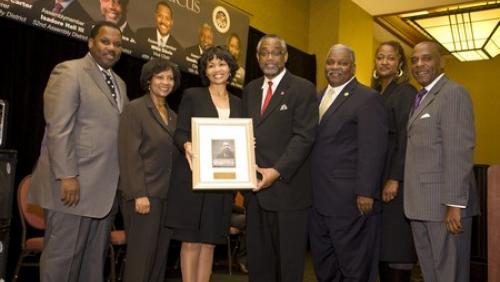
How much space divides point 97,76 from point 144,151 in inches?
19.8

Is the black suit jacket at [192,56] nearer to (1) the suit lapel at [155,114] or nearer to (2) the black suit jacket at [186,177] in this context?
(1) the suit lapel at [155,114]

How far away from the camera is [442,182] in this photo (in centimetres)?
269

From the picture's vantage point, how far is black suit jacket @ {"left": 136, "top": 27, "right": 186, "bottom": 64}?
5047mm

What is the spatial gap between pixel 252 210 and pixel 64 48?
272cm

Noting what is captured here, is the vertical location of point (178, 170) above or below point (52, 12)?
below

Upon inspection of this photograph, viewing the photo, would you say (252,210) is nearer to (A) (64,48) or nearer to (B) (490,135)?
(A) (64,48)

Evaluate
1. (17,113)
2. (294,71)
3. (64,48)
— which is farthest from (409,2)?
(17,113)

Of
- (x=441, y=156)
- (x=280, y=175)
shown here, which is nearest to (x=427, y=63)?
(x=441, y=156)

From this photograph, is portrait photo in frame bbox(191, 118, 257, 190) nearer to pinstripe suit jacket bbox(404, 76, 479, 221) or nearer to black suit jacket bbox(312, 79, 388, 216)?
black suit jacket bbox(312, 79, 388, 216)

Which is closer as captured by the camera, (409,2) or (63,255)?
(63,255)

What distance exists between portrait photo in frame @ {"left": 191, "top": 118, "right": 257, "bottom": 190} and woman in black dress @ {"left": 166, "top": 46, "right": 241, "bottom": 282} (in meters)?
0.19

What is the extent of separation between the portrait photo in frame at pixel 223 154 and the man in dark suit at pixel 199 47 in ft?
10.3

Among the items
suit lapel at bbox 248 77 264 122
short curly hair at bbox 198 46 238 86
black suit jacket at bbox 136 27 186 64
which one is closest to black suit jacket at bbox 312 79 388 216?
suit lapel at bbox 248 77 264 122

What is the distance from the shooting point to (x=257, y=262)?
280 centimetres
